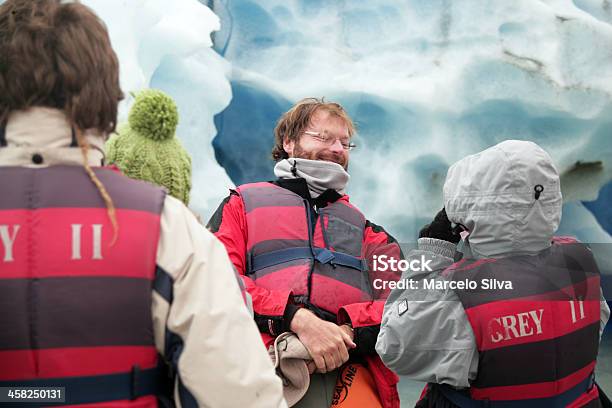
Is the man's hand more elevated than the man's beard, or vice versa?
the man's beard

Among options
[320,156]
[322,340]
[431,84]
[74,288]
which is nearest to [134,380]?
[74,288]

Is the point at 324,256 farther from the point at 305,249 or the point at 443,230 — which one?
the point at 443,230

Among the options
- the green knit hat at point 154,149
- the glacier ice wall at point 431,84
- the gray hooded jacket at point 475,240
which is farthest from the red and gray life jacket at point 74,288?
the glacier ice wall at point 431,84

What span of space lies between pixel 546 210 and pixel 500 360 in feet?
1.17

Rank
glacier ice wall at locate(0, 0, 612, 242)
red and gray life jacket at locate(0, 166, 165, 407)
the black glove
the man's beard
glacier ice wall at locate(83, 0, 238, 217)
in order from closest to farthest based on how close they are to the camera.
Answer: red and gray life jacket at locate(0, 166, 165, 407) → the black glove → the man's beard → glacier ice wall at locate(83, 0, 238, 217) → glacier ice wall at locate(0, 0, 612, 242)

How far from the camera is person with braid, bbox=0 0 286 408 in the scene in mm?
1010

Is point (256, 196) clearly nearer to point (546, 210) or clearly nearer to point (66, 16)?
point (546, 210)

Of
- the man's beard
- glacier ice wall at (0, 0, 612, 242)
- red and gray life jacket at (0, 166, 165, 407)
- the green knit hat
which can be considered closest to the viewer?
red and gray life jacket at (0, 166, 165, 407)

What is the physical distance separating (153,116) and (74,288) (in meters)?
0.50

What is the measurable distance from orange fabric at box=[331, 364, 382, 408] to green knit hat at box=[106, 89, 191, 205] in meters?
0.74

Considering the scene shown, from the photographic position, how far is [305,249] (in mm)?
1953

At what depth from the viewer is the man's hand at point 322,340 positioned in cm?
176

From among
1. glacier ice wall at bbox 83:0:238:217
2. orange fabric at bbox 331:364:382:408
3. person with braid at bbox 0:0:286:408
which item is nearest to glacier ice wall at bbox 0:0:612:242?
glacier ice wall at bbox 83:0:238:217

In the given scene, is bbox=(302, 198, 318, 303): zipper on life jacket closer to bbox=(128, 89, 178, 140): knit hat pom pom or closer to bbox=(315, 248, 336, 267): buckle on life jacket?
bbox=(315, 248, 336, 267): buckle on life jacket
